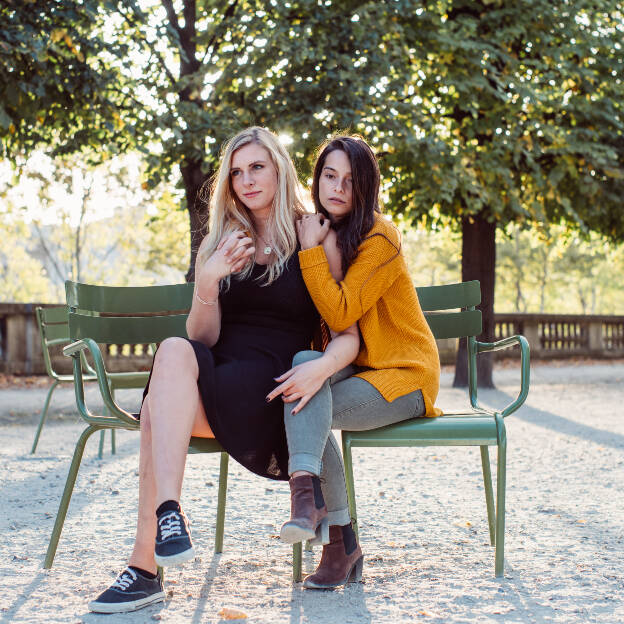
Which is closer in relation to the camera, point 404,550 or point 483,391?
point 404,550

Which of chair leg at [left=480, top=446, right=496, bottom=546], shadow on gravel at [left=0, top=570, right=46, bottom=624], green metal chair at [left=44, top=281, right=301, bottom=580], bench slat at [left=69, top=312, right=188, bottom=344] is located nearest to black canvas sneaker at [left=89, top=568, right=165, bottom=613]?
shadow on gravel at [left=0, top=570, right=46, bottom=624]

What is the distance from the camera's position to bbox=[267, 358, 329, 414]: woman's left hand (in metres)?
2.88

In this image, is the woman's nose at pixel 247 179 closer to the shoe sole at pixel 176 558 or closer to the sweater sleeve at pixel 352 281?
the sweater sleeve at pixel 352 281

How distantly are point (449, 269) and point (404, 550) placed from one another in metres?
28.8

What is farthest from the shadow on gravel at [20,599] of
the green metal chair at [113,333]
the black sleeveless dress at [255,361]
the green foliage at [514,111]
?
the green foliage at [514,111]

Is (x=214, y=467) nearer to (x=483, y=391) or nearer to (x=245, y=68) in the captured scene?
(x=245, y=68)

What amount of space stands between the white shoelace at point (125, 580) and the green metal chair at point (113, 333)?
444mm

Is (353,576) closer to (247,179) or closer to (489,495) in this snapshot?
(489,495)

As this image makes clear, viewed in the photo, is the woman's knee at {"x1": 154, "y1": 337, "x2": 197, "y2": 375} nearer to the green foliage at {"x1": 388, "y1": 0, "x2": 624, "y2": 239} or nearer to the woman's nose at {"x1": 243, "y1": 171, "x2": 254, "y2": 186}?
the woman's nose at {"x1": 243, "y1": 171, "x2": 254, "y2": 186}

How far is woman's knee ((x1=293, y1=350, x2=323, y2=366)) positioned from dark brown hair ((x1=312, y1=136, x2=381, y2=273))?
1.22 feet

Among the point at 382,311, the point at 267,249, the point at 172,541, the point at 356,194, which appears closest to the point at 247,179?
the point at 267,249

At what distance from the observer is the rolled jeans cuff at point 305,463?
2.78m

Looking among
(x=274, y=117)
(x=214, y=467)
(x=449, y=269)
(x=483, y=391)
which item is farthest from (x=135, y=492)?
(x=449, y=269)

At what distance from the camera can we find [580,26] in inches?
440
